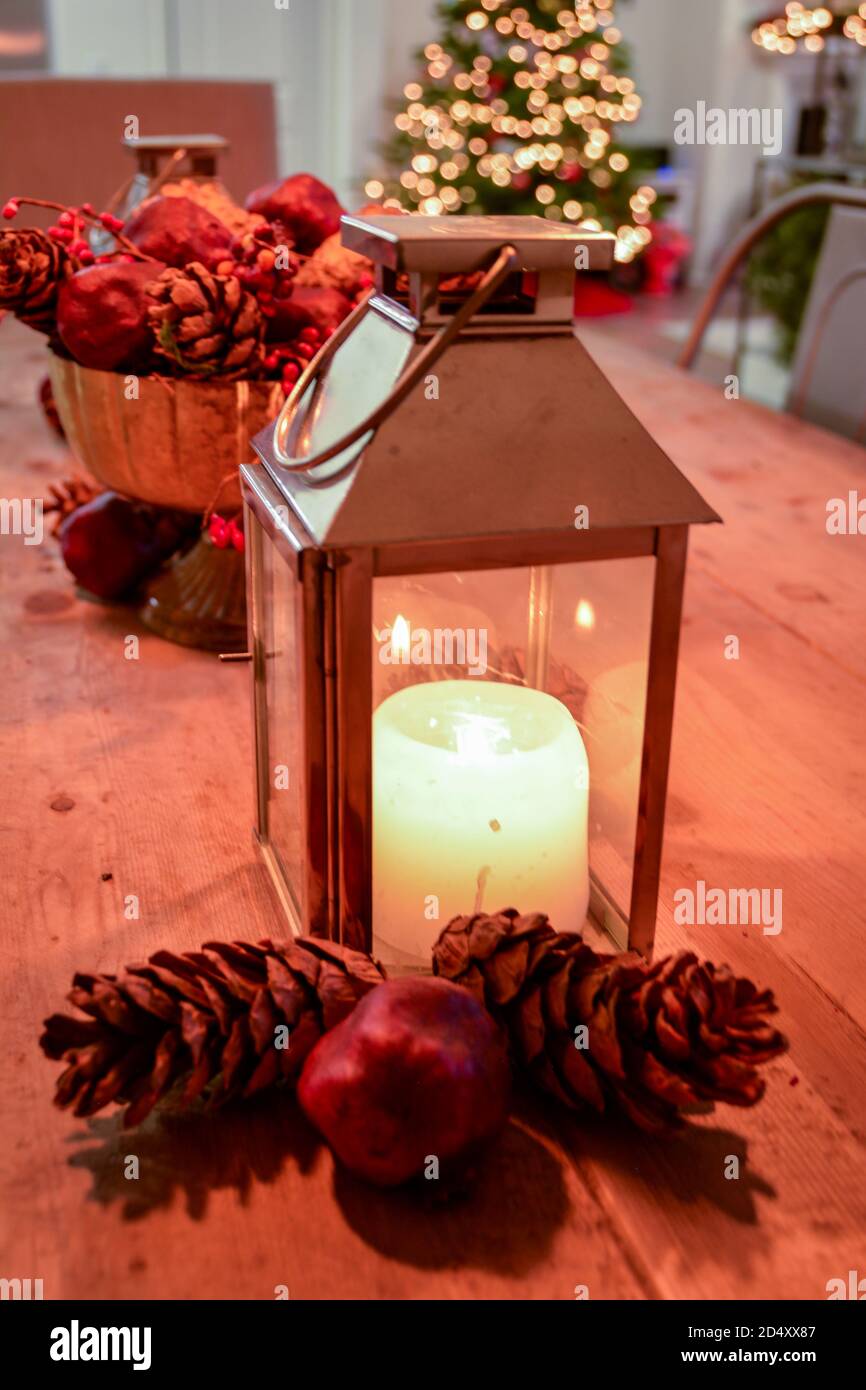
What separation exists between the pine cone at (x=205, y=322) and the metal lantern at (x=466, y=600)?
0.70 ft

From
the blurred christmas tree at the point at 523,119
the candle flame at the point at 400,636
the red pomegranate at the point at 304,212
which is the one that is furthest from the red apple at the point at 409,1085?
the blurred christmas tree at the point at 523,119

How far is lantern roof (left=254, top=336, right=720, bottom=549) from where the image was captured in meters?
0.50

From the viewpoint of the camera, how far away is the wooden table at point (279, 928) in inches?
18.2

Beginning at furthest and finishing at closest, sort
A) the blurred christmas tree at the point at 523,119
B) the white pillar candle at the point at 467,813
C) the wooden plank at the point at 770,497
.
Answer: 1. the blurred christmas tree at the point at 523,119
2. the wooden plank at the point at 770,497
3. the white pillar candle at the point at 467,813

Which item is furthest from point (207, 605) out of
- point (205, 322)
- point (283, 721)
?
point (283, 721)

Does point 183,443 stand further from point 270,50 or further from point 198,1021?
point 270,50

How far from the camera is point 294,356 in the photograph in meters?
0.86

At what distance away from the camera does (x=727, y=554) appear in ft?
3.97

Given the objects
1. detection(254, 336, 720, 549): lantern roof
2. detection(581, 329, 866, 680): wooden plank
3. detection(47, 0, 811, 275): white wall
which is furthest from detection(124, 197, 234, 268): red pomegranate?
detection(47, 0, 811, 275): white wall

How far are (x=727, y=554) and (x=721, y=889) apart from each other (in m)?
0.56

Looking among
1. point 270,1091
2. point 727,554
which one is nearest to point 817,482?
point 727,554

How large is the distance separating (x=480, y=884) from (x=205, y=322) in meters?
0.42

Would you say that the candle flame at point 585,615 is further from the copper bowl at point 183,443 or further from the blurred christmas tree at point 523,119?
the blurred christmas tree at point 523,119

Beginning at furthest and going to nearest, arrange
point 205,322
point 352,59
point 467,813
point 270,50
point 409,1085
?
point 352,59, point 270,50, point 205,322, point 467,813, point 409,1085
